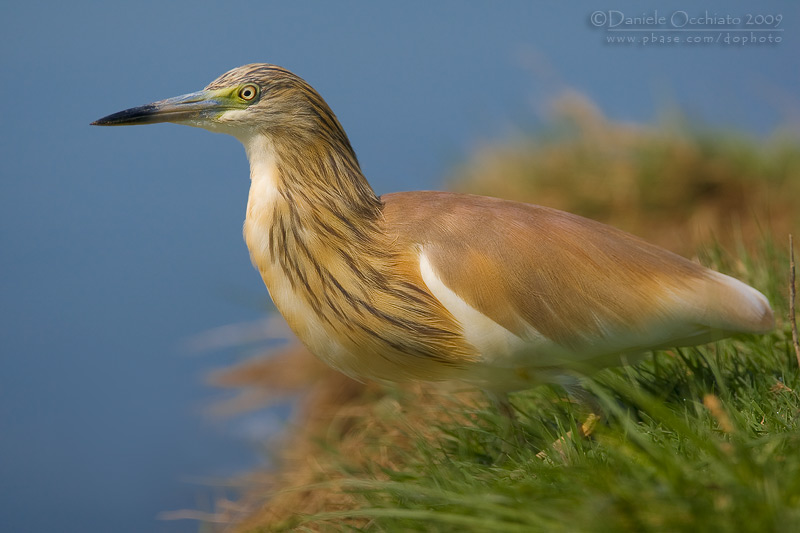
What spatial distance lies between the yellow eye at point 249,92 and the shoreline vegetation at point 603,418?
52.4 inches

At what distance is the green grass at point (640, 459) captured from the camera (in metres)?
1.73

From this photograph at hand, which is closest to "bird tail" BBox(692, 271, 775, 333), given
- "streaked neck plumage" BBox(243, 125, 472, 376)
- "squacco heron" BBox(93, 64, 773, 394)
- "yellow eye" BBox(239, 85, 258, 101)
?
"squacco heron" BBox(93, 64, 773, 394)

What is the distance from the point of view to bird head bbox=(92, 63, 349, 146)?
2.71m

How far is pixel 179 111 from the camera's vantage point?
2.77 metres

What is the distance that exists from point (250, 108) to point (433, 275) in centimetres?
85

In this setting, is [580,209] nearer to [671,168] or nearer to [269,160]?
[671,168]

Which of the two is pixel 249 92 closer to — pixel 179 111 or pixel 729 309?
pixel 179 111

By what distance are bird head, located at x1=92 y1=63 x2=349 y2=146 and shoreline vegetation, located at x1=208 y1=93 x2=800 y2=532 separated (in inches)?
47.9

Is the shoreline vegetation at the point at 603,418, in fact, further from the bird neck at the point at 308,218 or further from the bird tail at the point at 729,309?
the bird neck at the point at 308,218

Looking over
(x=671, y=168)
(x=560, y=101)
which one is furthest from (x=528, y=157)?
(x=671, y=168)

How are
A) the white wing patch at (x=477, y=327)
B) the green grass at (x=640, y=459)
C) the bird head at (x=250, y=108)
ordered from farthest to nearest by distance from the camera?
the bird head at (x=250, y=108) < the white wing patch at (x=477, y=327) < the green grass at (x=640, y=459)

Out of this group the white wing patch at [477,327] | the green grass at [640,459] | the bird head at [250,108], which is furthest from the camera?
the bird head at [250,108]

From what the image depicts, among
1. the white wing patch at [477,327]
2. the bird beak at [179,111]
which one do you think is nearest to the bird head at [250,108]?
the bird beak at [179,111]

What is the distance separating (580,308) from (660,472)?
0.85 metres
